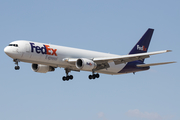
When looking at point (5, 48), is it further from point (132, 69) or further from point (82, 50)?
point (132, 69)

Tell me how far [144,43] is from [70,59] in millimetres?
16137

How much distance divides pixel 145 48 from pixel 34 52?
21.6 m

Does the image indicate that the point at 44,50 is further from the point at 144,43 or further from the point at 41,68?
the point at 144,43

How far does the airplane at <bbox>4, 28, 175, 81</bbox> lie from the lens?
44.7 metres

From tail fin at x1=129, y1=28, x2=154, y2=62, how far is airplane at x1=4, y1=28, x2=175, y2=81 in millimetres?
2380

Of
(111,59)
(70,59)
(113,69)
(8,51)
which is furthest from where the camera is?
(113,69)

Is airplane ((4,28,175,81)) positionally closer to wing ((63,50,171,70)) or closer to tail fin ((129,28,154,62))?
wing ((63,50,171,70))

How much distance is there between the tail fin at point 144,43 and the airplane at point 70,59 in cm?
238

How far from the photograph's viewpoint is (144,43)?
58719 mm

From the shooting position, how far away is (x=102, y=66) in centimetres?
5047

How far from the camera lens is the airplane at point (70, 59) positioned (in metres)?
44.7

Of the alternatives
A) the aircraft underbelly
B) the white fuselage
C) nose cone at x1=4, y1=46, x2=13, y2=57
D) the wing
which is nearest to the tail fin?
the aircraft underbelly

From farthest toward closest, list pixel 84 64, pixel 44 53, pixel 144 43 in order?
pixel 144 43 < pixel 84 64 < pixel 44 53

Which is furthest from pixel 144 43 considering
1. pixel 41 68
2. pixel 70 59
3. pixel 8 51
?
pixel 8 51
